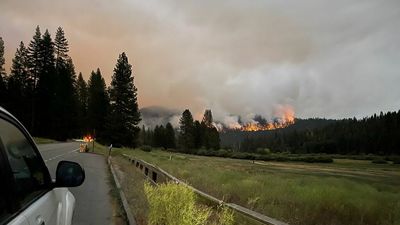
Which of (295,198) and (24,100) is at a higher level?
(24,100)

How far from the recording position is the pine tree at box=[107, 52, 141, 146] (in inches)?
3059

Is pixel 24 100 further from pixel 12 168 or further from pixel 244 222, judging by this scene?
pixel 12 168

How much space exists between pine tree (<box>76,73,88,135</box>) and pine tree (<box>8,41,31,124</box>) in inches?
714

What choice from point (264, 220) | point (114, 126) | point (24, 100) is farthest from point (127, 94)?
point (264, 220)

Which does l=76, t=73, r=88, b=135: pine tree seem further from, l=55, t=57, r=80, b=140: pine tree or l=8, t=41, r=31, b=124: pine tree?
l=8, t=41, r=31, b=124: pine tree

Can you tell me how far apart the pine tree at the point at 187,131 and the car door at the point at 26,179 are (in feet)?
471

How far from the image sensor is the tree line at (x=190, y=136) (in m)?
148

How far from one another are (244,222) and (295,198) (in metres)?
5.20

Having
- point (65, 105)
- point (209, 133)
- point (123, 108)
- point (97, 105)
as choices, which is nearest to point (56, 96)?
point (65, 105)

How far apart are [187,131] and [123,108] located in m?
70.9

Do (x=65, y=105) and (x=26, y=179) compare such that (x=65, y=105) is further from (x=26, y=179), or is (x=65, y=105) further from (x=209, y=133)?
(x=209, y=133)

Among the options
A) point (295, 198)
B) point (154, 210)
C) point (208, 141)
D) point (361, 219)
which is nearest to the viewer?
point (154, 210)

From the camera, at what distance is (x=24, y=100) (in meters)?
63.8

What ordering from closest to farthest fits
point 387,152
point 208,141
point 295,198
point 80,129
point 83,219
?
point 83,219 < point 295,198 < point 80,129 < point 387,152 < point 208,141
